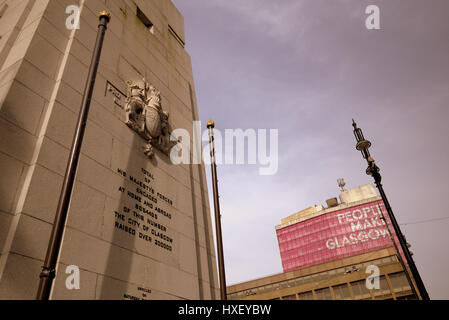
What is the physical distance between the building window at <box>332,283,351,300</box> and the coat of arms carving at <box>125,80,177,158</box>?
5776cm

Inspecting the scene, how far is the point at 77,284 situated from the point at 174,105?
8.32 m

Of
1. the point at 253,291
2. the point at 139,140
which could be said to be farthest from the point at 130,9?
the point at 253,291

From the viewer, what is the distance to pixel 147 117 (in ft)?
31.8

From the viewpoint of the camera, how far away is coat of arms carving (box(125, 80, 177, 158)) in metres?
9.39

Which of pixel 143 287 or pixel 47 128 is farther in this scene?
pixel 143 287

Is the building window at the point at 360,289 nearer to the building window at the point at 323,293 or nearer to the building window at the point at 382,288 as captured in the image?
the building window at the point at 382,288

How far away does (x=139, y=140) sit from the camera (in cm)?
945

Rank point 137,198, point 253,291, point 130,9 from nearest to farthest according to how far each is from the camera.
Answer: point 137,198, point 130,9, point 253,291

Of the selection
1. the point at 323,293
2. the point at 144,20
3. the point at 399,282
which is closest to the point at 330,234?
the point at 323,293

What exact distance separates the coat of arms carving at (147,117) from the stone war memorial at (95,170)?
0.12ft

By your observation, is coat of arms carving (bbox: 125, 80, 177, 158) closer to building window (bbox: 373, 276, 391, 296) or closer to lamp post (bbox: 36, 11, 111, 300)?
lamp post (bbox: 36, 11, 111, 300)
